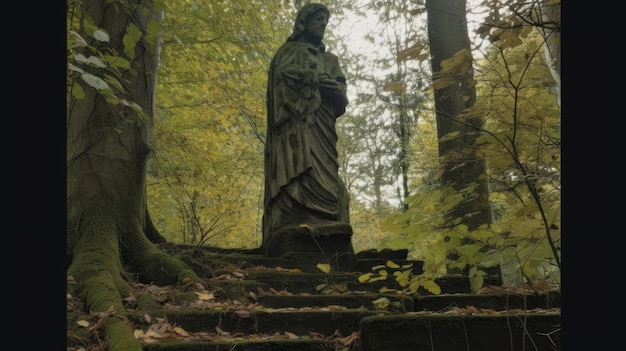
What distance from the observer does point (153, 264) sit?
553 cm

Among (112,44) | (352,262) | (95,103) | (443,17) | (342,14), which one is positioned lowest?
(352,262)

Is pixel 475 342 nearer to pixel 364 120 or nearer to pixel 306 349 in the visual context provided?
pixel 306 349

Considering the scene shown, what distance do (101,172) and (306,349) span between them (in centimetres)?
405

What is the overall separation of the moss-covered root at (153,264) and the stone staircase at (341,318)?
30 cm

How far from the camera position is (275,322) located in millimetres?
3881

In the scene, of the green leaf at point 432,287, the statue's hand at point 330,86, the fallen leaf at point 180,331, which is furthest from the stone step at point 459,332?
the statue's hand at point 330,86

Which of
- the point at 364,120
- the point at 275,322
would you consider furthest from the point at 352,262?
the point at 364,120

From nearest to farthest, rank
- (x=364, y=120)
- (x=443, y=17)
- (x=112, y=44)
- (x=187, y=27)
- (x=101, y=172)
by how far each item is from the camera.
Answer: (x=101, y=172) → (x=112, y=44) → (x=443, y=17) → (x=187, y=27) → (x=364, y=120)

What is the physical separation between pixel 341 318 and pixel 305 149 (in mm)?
3376

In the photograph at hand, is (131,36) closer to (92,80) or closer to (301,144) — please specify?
(92,80)

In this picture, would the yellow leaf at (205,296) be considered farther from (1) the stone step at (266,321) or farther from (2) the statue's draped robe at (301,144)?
(2) the statue's draped robe at (301,144)

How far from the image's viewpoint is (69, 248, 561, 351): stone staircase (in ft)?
10.8

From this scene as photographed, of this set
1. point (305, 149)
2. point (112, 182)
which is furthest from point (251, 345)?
point (305, 149)

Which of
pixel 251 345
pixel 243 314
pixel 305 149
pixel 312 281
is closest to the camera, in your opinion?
pixel 251 345
